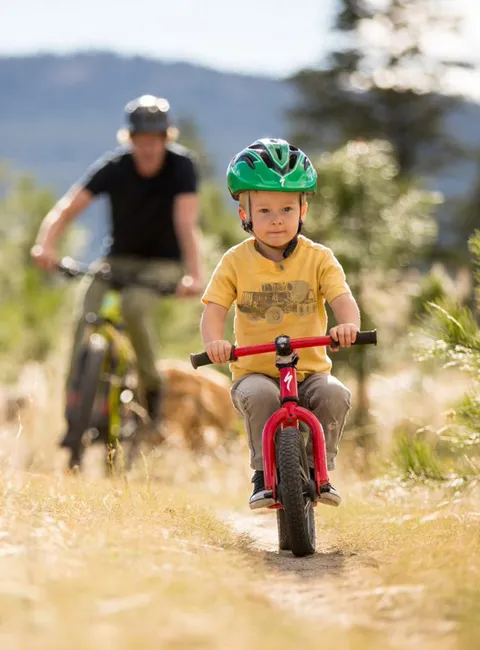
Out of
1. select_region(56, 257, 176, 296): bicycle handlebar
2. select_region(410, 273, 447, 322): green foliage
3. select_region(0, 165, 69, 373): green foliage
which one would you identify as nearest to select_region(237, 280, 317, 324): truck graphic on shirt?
select_region(56, 257, 176, 296): bicycle handlebar

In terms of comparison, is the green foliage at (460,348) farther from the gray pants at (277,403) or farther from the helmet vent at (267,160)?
the helmet vent at (267,160)

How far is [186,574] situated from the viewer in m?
2.79

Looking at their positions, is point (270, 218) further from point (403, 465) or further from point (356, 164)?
point (356, 164)

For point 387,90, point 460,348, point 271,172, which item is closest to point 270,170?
point 271,172

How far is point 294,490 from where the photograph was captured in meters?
3.69

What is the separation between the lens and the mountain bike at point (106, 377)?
6141 mm

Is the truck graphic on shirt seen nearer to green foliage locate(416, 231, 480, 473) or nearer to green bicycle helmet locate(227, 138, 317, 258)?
green bicycle helmet locate(227, 138, 317, 258)

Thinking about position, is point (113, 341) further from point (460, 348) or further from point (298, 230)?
point (460, 348)

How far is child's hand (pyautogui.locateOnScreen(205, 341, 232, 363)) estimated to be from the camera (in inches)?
150

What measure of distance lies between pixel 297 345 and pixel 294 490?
0.56 metres

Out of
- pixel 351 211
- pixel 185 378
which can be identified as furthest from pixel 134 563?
pixel 185 378

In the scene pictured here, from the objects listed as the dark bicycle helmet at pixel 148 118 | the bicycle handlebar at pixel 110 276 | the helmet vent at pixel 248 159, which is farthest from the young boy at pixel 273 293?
the dark bicycle helmet at pixel 148 118

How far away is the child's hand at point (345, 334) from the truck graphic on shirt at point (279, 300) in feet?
1.17

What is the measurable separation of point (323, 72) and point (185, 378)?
2111cm
